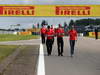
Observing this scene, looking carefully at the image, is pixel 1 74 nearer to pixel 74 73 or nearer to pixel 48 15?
pixel 74 73

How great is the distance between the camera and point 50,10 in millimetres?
70125

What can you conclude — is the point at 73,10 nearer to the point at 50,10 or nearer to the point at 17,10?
the point at 50,10

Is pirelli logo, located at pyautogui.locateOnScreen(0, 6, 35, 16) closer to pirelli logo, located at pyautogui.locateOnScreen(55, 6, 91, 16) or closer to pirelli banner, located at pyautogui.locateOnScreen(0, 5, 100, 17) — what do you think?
pirelli banner, located at pyautogui.locateOnScreen(0, 5, 100, 17)

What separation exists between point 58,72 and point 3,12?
59661 millimetres

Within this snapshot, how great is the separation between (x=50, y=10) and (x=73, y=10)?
4.19 metres

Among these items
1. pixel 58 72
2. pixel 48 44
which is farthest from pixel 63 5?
pixel 58 72

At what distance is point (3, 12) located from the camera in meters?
72.0

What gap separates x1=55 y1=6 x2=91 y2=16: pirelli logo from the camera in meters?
70.5

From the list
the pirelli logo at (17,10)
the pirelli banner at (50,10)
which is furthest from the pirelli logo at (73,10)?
the pirelli logo at (17,10)

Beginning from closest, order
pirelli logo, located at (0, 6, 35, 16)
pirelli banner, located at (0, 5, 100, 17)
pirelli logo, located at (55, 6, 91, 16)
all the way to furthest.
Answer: pirelli banner, located at (0, 5, 100, 17)
pirelli logo, located at (55, 6, 91, 16)
pirelli logo, located at (0, 6, 35, 16)

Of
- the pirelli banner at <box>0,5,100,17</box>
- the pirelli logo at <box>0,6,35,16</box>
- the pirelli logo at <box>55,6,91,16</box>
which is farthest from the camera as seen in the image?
the pirelli logo at <box>0,6,35,16</box>

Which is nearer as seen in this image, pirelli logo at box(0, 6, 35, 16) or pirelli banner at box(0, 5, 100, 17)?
pirelli banner at box(0, 5, 100, 17)

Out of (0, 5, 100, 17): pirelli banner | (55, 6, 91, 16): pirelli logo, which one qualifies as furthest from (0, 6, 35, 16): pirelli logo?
(55, 6, 91, 16): pirelli logo

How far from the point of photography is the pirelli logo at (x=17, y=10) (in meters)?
70.9
